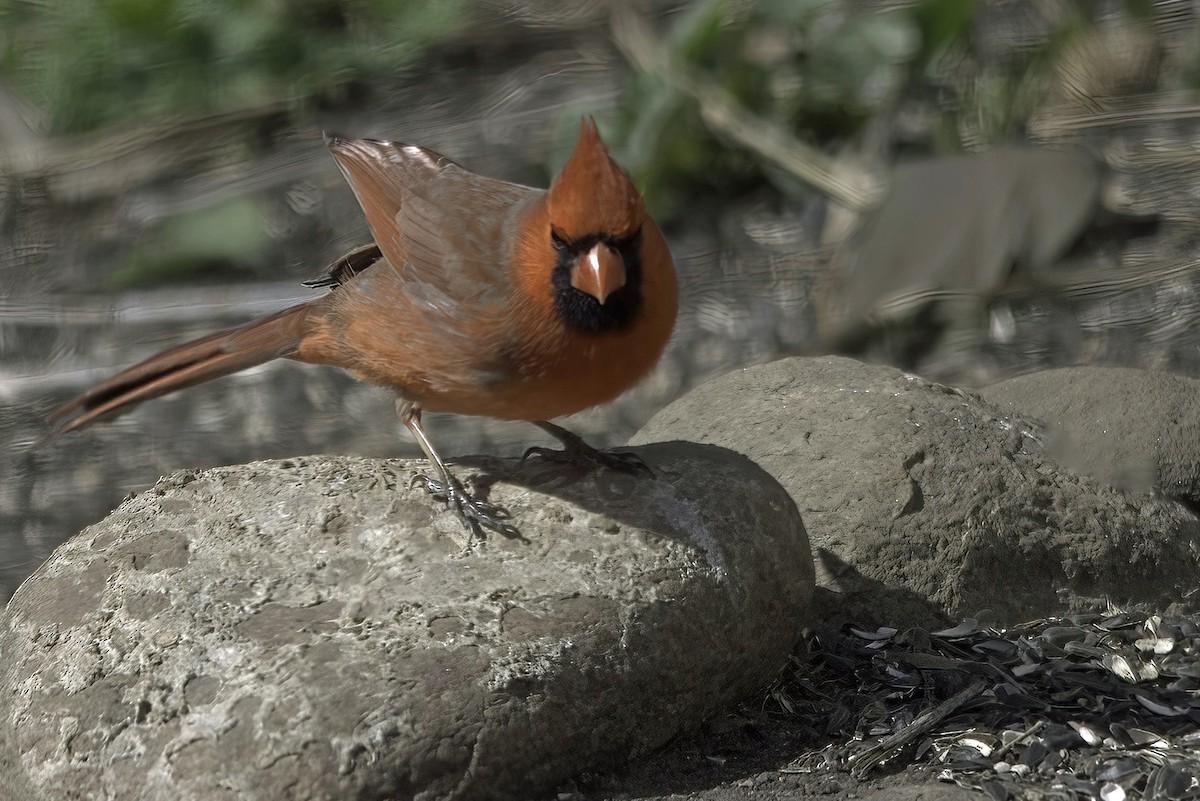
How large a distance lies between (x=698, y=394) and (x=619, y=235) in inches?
56.4

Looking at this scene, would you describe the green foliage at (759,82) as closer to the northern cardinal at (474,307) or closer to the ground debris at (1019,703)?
the northern cardinal at (474,307)

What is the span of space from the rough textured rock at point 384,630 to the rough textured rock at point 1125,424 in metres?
1.11

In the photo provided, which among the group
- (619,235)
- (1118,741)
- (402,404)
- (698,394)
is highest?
(619,235)

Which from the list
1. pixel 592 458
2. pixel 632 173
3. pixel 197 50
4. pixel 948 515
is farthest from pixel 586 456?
pixel 197 50

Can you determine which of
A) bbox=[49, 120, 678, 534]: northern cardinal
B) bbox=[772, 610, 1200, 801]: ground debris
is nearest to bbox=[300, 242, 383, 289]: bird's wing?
bbox=[49, 120, 678, 534]: northern cardinal

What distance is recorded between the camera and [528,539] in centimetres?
318

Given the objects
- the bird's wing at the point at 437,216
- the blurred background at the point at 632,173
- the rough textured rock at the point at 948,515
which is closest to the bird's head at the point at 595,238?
the bird's wing at the point at 437,216

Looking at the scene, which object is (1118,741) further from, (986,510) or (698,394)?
(698,394)

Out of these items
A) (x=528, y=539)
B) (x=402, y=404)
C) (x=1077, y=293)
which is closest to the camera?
(x=528, y=539)

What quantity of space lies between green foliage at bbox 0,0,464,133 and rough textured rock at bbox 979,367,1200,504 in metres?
3.71

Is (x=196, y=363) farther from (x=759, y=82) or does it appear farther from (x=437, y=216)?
(x=759, y=82)

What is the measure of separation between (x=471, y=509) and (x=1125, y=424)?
6.49 ft

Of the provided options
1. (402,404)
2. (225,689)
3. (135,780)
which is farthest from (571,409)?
(135,780)

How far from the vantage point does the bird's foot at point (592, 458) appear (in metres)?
3.45
